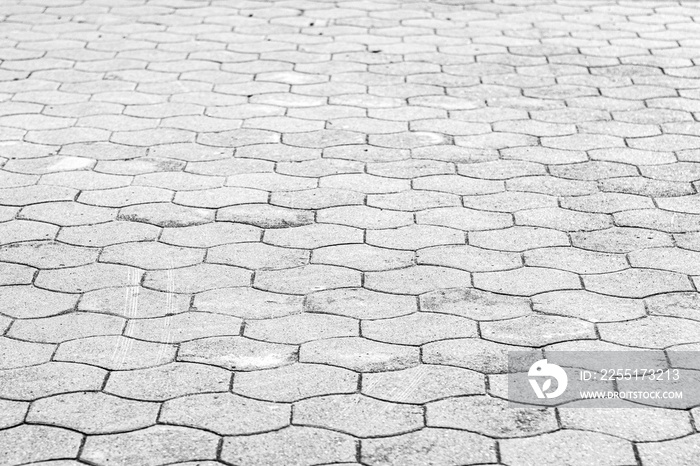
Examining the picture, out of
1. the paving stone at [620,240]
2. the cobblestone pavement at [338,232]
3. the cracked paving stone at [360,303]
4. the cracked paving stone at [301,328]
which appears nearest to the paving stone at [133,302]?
the cobblestone pavement at [338,232]

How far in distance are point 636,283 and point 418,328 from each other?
0.95 m

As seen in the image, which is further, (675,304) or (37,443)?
(675,304)

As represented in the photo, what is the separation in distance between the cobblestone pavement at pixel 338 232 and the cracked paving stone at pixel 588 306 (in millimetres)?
12

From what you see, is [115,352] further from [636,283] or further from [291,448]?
[636,283]

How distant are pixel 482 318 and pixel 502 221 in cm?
87

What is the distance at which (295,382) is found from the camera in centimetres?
341

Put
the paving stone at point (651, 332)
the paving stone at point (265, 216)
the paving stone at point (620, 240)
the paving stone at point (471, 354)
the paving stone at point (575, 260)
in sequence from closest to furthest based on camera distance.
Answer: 1. the paving stone at point (471, 354)
2. the paving stone at point (651, 332)
3. the paving stone at point (575, 260)
4. the paving stone at point (620, 240)
5. the paving stone at point (265, 216)

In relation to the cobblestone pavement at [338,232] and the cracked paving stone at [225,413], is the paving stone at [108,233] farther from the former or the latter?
the cracked paving stone at [225,413]

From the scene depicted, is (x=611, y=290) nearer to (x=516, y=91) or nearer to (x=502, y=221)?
(x=502, y=221)

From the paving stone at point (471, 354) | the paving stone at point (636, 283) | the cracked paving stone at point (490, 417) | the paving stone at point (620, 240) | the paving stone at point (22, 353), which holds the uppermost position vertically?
the cracked paving stone at point (490, 417)

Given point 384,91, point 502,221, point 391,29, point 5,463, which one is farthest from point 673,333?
point 391,29

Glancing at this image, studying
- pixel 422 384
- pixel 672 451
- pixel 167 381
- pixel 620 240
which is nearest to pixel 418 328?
pixel 422 384

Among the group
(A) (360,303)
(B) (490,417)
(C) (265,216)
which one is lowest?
(C) (265,216)

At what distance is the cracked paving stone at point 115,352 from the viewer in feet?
11.6
